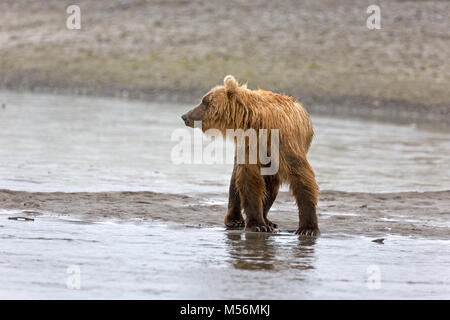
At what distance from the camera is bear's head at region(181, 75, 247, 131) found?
388 inches

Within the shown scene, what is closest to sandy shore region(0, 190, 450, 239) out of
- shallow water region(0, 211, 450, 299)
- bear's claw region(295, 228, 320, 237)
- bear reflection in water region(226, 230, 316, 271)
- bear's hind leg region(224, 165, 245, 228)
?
bear's hind leg region(224, 165, 245, 228)

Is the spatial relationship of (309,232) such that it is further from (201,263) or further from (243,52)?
(243,52)

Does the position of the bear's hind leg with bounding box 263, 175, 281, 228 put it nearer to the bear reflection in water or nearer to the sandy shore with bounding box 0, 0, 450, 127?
the bear reflection in water

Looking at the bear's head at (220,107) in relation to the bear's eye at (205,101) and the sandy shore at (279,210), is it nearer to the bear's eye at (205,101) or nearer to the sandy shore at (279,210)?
the bear's eye at (205,101)

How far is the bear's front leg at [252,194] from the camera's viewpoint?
9.85 metres

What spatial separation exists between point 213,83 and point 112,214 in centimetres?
2275

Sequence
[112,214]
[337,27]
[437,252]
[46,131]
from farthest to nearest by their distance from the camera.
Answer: [337,27]
[46,131]
[112,214]
[437,252]

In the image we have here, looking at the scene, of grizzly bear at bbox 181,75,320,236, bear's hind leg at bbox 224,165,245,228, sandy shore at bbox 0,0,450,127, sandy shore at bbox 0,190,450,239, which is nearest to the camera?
grizzly bear at bbox 181,75,320,236

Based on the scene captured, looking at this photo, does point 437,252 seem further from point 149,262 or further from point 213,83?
point 213,83

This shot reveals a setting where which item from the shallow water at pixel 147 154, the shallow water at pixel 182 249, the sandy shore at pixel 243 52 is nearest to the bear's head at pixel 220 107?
the shallow water at pixel 182 249

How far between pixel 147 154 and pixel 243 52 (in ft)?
63.4

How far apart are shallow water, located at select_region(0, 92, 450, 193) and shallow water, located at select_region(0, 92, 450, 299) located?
0.04 meters

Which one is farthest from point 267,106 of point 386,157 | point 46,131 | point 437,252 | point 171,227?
point 46,131

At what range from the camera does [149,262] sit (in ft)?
26.7
